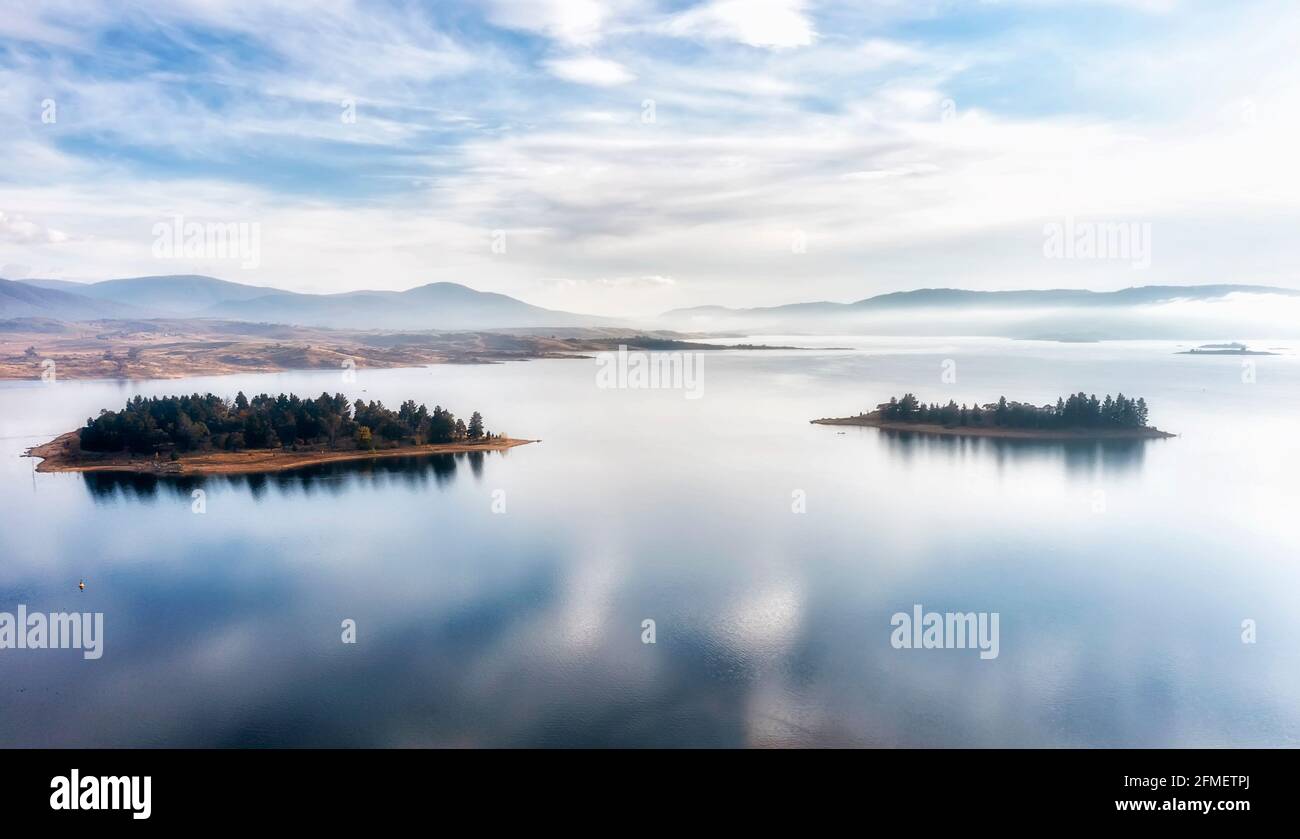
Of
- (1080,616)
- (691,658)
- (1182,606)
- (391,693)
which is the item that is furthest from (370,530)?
(1182,606)

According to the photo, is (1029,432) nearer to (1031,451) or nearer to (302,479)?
(1031,451)

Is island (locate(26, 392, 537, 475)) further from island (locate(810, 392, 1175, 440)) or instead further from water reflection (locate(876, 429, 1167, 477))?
island (locate(810, 392, 1175, 440))

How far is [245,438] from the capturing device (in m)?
52.1

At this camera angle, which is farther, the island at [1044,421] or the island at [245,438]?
the island at [1044,421]

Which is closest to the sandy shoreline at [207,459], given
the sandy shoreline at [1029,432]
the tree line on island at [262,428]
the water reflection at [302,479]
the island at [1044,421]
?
the tree line on island at [262,428]

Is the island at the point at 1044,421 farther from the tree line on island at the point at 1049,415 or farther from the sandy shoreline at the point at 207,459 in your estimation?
the sandy shoreline at the point at 207,459

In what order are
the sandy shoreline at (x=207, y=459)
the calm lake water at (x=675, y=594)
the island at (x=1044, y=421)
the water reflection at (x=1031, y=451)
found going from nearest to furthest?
the calm lake water at (x=675, y=594)
the sandy shoreline at (x=207, y=459)
the water reflection at (x=1031, y=451)
the island at (x=1044, y=421)

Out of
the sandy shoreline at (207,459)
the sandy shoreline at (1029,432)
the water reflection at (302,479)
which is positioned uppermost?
the sandy shoreline at (1029,432)

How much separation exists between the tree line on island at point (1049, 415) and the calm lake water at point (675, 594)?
407 centimetres

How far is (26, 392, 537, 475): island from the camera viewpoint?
161ft

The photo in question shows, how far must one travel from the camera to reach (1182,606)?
26.2 meters

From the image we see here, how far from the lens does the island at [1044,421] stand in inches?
2276

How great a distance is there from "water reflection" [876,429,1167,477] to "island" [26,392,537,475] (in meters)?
31.0

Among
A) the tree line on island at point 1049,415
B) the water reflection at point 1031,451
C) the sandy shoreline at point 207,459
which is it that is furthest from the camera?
the tree line on island at point 1049,415
